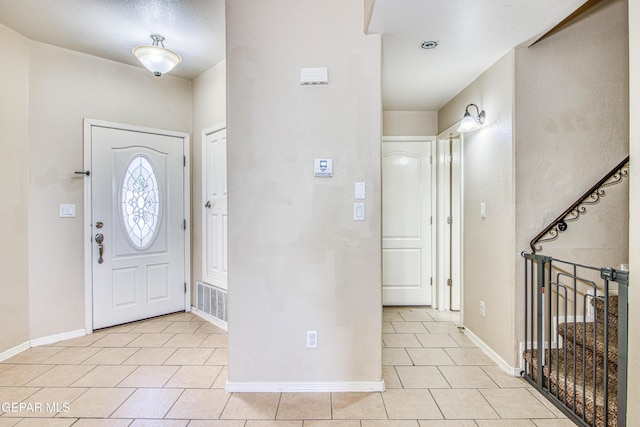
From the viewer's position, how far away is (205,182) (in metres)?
3.43

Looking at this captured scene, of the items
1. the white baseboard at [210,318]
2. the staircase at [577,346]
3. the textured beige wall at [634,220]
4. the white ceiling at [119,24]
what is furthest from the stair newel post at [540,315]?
the white ceiling at [119,24]

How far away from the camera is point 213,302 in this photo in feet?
10.8

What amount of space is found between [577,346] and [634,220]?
1357 mm

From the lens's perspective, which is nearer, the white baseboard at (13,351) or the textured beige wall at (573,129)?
the textured beige wall at (573,129)

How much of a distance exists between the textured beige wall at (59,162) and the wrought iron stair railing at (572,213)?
3.78m

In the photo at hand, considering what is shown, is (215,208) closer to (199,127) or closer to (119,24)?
(199,127)

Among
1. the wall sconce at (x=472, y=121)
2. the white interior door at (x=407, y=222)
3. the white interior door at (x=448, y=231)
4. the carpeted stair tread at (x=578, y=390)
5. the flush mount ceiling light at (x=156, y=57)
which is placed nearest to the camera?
the carpeted stair tread at (x=578, y=390)

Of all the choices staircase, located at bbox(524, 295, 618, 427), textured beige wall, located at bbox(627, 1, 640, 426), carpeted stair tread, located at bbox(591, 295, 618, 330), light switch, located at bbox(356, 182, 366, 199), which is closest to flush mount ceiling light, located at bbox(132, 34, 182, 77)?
light switch, located at bbox(356, 182, 366, 199)

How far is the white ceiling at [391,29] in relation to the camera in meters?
1.84

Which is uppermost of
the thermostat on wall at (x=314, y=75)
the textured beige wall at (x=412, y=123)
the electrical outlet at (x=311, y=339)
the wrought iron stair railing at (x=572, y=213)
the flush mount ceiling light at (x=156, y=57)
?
the flush mount ceiling light at (x=156, y=57)

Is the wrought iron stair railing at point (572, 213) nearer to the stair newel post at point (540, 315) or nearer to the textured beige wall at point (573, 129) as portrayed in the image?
the textured beige wall at point (573, 129)

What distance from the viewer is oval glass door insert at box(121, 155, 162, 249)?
Answer: 3.25m

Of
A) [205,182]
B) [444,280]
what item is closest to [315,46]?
[205,182]

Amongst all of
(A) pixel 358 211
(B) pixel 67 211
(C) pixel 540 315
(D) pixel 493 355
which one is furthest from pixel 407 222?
(B) pixel 67 211
